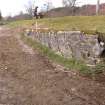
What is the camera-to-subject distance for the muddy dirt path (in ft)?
22.6

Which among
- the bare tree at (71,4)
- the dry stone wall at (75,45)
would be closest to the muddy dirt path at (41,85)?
the dry stone wall at (75,45)

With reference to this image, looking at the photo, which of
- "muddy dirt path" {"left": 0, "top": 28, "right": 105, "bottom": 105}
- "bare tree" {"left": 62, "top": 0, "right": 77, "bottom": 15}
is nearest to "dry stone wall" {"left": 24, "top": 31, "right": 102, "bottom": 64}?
"muddy dirt path" {"left": 0, "top": 28, "right": 105, "bottom": 105}

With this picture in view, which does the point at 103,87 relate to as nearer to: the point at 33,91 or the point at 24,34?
the point at 33,91

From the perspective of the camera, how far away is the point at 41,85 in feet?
25.6

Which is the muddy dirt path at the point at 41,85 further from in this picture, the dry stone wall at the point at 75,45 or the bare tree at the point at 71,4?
the bare tree at the point at 71,4

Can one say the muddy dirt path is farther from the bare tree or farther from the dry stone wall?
the bare tree

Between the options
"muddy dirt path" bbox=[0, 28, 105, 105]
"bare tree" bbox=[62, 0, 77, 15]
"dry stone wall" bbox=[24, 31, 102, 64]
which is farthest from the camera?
"bare tree" bbox=[62, 0, 77, 15]

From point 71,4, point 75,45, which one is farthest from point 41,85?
point 71,4

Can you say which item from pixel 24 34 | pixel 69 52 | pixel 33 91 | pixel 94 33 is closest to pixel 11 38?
pixel 24 34

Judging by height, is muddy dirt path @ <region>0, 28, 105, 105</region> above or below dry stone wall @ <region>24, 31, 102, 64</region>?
below

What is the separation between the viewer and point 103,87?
24.7ft

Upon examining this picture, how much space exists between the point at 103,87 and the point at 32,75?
1.94m

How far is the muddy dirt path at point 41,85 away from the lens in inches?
271

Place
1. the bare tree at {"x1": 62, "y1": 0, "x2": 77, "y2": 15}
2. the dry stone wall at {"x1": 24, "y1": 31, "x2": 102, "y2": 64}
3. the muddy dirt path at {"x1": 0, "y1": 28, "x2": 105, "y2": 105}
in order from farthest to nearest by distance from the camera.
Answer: the bare tree at {"x1": 62, "y1": 0, "x2": 77, "y2": 15} → the dry stone wall at {"x1": 24, "y1": 31, "x2": 102, "y2": 64} → the muddy dirt path at {"x1": 0, "y1": 28, "x2": 105, "y2": 105}
